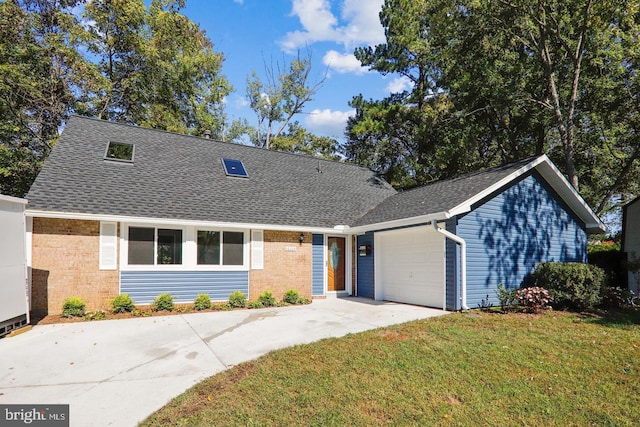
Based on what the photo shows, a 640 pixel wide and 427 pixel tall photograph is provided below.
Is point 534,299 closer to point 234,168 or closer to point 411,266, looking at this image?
point 411,266

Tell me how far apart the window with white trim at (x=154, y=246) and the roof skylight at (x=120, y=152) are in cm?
302

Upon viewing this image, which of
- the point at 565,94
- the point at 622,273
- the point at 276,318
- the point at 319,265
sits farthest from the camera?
the point at 565,94

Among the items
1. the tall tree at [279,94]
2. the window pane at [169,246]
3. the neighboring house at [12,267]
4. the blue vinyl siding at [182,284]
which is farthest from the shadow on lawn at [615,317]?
the tall tree at [279,94]

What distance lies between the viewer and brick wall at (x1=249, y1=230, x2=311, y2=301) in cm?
1137

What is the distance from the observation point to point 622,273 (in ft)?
45.6

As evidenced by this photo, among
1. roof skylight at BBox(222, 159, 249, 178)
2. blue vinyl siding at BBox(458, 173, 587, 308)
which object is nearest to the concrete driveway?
blue vinyl siding at BBox(458, 173, 587, 308)

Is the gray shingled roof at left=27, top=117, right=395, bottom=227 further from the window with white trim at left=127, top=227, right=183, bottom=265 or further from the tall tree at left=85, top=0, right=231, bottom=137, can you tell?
the tall tree at left=85, top=0, right=231, bottom=137

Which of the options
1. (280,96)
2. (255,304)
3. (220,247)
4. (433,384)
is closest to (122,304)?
(220,247)

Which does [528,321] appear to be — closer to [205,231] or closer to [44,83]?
[205,231]

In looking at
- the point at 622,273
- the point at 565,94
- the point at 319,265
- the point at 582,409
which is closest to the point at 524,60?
the point at 565,94

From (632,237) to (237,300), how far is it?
14.7 m

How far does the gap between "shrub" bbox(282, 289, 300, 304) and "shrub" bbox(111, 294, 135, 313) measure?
4317 millimetres

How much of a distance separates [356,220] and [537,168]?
19.7ft

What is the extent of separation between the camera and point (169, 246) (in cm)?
1026
